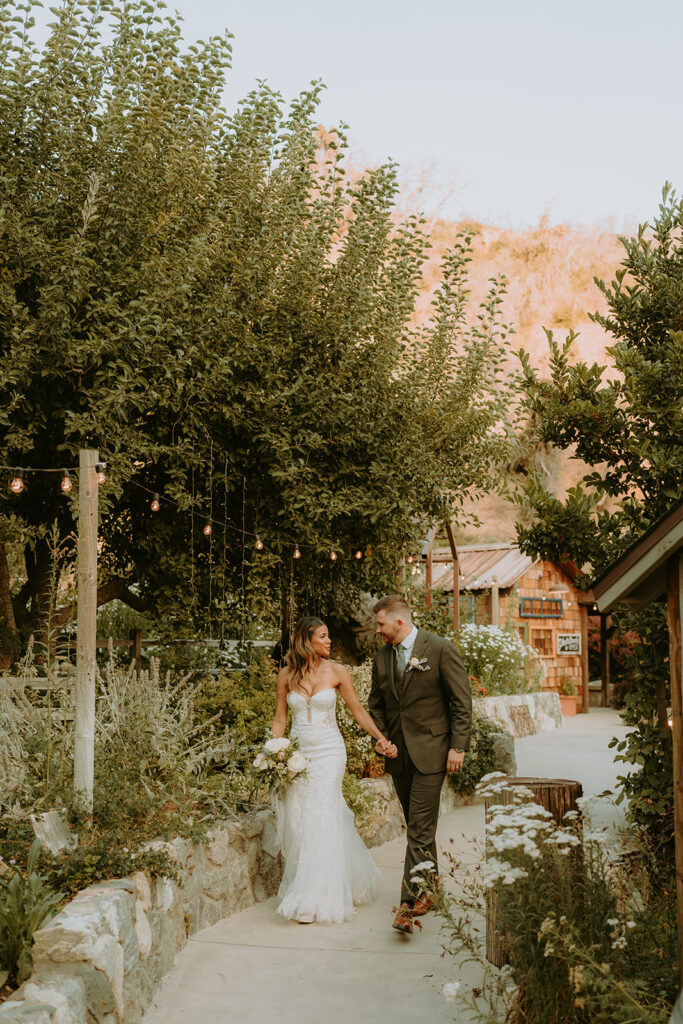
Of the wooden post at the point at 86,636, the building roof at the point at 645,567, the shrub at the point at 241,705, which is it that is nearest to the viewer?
the building roof at the point at 645,567

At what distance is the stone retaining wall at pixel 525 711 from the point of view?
1588 cm

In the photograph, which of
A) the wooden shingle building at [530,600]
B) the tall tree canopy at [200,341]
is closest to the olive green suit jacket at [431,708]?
the tall tree canopy at [200,341]

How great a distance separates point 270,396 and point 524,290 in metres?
33.0

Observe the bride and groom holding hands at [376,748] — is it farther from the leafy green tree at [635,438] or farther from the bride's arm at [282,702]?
the leafy green tree at [635,438]

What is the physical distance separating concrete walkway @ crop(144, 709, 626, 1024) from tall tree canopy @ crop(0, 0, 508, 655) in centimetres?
356

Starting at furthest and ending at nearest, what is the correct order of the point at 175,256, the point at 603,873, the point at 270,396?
the point at 270,396 → the point at 175,256 → the point at 603,873

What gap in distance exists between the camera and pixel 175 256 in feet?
23.8

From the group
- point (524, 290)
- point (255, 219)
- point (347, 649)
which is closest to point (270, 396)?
point (255, 219)

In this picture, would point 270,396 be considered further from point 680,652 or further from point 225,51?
point 680,652

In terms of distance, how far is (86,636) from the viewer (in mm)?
5551

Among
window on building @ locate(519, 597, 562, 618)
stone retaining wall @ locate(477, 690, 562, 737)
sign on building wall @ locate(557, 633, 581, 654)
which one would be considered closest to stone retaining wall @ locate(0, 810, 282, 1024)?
stone retaining wall @ locate(477, 690, 562, 737)

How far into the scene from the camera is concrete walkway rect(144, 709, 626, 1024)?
4473 mm

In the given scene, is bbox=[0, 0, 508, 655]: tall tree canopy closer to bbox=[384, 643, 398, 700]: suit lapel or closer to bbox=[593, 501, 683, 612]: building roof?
bbox=[384, 643, 398, 700]: suit lapel

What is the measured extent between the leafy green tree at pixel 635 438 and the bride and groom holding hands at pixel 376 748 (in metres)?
1.51
